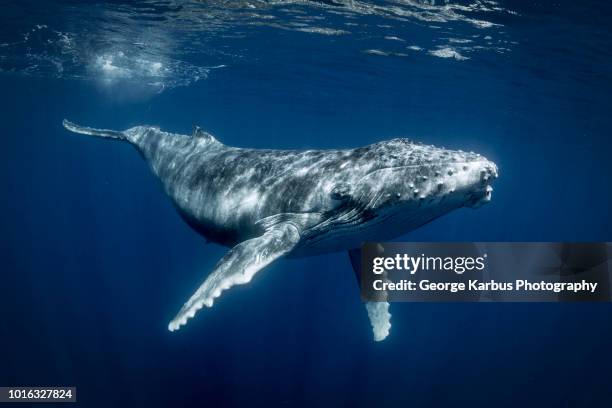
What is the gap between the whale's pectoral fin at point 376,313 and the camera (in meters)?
9.58

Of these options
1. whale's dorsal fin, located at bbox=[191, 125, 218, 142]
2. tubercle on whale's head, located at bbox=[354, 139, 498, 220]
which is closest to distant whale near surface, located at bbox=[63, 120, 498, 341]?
tubercle on whale's head, located at bbox=[354, 139, 498, 220]

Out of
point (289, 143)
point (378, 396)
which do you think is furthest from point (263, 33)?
point (289, 143)

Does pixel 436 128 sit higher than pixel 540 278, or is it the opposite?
pixel 540 278

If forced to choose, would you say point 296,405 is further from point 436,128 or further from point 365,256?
point 436,128

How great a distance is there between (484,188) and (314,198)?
2.64 metres

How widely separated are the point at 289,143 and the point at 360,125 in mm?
41518

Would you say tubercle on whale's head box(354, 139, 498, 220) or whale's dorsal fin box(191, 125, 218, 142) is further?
whale's dorsal fin box(191, 125, 218, 142)

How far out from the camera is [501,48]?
67.9 ft

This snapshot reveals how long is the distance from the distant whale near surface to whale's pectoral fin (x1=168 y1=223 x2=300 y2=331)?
0.05ft

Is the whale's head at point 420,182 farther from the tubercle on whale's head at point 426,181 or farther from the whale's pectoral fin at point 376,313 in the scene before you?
the whale's pectoral fin at point 376,313

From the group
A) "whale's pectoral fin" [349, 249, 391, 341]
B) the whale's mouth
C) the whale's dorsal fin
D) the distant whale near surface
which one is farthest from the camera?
the whale's dorsal fin

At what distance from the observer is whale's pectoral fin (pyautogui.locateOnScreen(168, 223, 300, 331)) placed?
5.67 metres

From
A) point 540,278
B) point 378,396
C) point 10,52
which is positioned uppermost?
point 540,278

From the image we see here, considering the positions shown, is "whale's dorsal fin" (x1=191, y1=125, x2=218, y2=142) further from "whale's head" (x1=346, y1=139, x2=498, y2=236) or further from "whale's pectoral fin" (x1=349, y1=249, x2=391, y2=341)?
"whale's head" (x1=346, y1=139, x2=498, y2=236)
